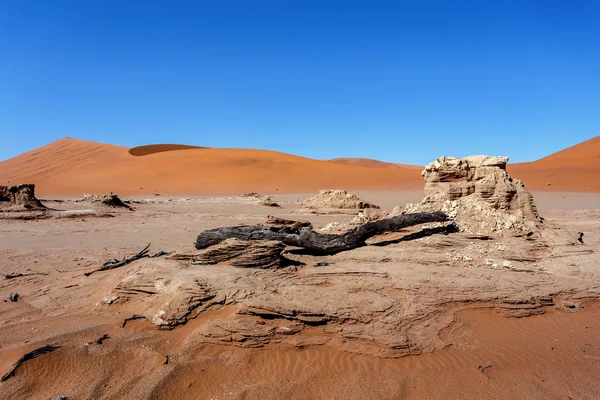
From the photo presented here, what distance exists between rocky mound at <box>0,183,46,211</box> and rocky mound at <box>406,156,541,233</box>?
13332 millimetres

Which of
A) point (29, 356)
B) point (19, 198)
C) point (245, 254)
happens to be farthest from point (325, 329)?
point (19, 198)

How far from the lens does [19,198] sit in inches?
564

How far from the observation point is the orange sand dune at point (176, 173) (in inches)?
1435

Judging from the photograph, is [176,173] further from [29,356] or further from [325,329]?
[325,329]

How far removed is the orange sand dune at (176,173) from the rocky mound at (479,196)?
26.5 meters

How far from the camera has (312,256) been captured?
5953 mm

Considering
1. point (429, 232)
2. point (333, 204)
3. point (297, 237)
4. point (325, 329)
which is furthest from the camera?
point (333, 204)

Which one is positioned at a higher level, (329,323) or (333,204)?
(333,204)

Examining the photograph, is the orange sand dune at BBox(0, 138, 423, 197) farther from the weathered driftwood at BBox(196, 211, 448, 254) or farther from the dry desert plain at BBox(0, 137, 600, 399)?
the dry desert plain at BBox(0, 137, 600, 399)

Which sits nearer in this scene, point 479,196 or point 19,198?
point 479,196

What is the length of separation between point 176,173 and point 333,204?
29.9m

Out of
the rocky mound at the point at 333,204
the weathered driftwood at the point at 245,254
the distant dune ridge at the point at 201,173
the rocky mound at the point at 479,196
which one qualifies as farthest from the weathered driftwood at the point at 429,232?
the distant dune ridge at the point at 201,173

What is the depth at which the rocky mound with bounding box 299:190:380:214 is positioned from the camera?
17062 mm

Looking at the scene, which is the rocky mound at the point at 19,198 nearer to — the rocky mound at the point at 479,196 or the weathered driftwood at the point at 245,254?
the weathered driftwood at the point at 245,254
